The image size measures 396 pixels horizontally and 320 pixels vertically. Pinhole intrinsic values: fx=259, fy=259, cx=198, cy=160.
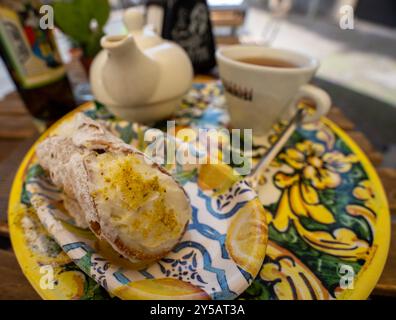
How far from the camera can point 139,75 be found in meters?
0.42

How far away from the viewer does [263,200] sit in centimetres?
39

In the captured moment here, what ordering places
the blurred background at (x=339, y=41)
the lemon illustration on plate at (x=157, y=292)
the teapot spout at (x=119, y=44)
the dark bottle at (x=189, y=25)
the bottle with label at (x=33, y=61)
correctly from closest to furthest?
the lemon illustration on plate at (x=157, y=292), the teapot spout at (x=119, y=44), the bottle with label at (x=33, y=61), the dark bottle at (x=189, y=25), the blurred background at (x=339, y=41)

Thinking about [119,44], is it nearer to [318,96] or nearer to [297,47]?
[318,96]

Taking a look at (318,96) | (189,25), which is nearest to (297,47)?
(189,25)

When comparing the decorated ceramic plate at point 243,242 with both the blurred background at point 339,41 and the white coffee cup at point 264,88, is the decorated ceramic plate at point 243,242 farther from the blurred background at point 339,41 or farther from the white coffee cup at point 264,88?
the blurred background at point 339,41

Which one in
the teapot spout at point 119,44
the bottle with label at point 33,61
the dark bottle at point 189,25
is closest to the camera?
the teapot spout at point 119,44

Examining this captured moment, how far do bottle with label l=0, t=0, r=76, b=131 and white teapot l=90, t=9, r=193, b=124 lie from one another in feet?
0.46

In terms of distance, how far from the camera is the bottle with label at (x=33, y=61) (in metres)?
0.48

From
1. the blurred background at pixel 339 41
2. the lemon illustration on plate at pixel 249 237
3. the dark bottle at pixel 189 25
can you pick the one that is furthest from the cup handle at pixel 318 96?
the blurred background at pixel 339 41

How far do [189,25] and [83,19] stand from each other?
0.25 metres

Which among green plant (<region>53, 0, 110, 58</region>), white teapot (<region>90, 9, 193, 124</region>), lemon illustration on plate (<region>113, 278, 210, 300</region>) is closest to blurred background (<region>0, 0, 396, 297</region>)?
green plant (<region>53, 0, 110, 58</region>)

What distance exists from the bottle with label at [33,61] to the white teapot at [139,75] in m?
0.14

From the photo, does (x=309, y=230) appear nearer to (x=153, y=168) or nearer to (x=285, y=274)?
(x=285, y=274)

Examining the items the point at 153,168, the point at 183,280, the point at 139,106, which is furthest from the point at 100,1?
the point at 183,280
